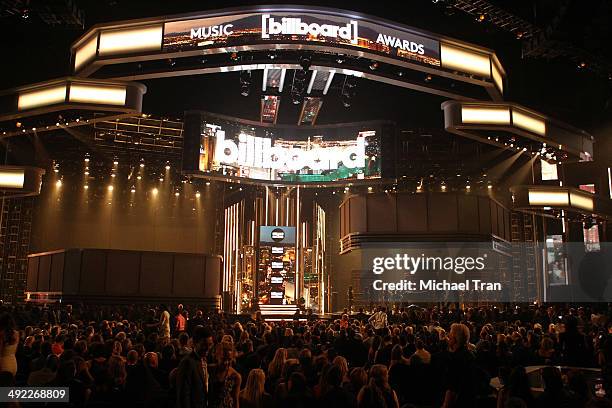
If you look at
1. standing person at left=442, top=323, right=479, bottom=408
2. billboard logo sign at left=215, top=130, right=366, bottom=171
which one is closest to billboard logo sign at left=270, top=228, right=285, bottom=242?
billboard logo sign at left=215, top=130, right=366, bottom=171

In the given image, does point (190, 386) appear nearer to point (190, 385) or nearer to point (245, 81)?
point (190, 385)

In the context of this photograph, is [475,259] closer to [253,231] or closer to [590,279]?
[590,279]

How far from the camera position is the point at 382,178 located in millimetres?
24594

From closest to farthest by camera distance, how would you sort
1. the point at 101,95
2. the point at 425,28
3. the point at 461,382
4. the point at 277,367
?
the point at 461,382 < the point at 277,367 < the point at 101,95 < the point at 425,28

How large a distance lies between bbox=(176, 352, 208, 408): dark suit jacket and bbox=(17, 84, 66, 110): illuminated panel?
10.7 m

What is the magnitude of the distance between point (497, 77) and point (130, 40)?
34.7 ft

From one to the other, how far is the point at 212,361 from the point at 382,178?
17.9m

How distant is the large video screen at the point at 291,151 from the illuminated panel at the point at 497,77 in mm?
8295

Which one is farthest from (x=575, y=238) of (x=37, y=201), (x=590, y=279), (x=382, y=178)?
(x=37, y=201)

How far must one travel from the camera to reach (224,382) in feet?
19.3

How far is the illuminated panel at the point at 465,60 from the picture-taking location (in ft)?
50.8

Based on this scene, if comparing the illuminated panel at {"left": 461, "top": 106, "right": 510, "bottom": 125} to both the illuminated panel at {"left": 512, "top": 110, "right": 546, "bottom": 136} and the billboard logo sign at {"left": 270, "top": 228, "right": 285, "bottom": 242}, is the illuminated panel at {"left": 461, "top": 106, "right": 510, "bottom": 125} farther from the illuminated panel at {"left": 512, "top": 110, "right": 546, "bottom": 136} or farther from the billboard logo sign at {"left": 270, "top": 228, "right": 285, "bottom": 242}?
the billboard logo sign at {"left": 270, "top": 228, "right": 285, "bottom": 242}

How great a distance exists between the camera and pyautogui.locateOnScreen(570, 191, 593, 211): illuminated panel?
64.8 feet

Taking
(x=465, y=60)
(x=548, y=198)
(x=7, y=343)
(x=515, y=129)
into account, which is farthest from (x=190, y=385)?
(x=548, y=198)
